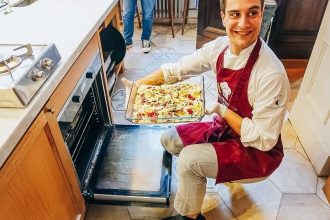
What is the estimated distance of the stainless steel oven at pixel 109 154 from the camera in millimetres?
1362

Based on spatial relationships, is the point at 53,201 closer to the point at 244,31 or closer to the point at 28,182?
the point at 28,182

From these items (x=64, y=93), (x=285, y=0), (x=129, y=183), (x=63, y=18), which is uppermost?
(x=63, y=18)

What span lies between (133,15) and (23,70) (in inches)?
85.1

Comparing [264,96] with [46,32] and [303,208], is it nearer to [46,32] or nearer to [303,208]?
[303,208]

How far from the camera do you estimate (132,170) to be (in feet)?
4.91

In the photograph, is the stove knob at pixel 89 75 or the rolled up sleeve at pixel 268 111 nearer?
the rolled up sleeve at pixel 268 111

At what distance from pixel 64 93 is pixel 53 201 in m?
0.39

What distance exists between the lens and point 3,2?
1493mm

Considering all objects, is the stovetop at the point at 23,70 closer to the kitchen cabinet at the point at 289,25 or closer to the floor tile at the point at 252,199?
the floor tile at the point at 252,199

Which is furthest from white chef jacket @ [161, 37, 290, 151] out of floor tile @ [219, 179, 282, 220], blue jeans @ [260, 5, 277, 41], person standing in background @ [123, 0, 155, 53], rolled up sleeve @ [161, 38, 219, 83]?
person standing in background @ [123, 0, 155, 53]

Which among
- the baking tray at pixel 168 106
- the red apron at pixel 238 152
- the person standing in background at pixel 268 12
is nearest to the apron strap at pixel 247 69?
the red apron at pixel 238 152

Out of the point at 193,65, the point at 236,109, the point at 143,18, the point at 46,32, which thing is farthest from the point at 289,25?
the point at 46,32

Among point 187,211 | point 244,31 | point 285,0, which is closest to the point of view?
point 244,31

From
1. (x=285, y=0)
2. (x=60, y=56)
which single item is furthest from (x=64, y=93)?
(x=285, y=0)
